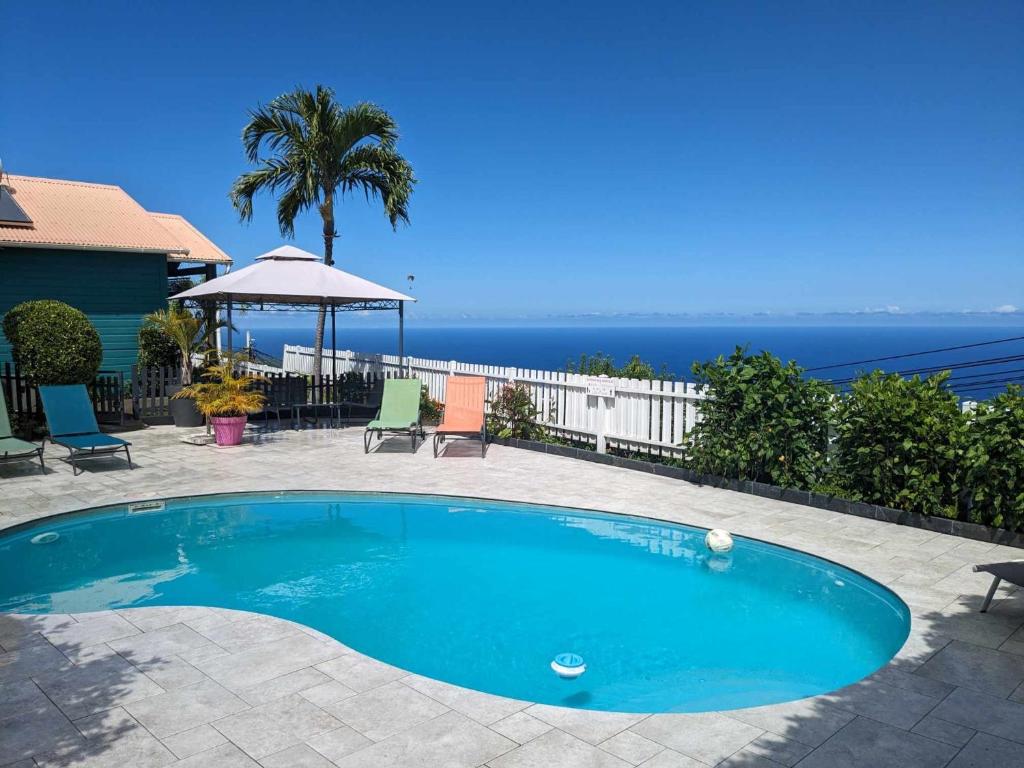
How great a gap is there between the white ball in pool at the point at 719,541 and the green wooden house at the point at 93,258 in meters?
15.7

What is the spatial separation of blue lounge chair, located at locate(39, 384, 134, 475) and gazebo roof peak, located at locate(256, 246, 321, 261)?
12.5 feet

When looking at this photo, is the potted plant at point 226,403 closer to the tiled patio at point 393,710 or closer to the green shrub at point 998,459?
the tiled patio at point 393,710

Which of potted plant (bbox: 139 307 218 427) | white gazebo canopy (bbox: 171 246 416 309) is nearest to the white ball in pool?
white gazebo canopy (bbox: 171 246 416 309)

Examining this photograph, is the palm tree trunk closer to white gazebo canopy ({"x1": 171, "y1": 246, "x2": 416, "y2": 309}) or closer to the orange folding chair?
white gazebo canopy ({"x1": 171, "y1": 246, "x2": 416, "y2": 309})

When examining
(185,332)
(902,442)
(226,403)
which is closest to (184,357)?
(185,332)

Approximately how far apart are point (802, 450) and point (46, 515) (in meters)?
7.93

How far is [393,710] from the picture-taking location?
3.36m

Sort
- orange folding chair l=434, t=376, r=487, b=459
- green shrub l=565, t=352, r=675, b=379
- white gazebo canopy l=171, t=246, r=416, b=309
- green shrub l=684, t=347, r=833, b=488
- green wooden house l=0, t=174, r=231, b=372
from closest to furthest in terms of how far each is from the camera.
A: 1. green shrub l=684, t=347, r=833, b=488
2. orange folding chair l=434, t=376, r=487, b=459
3. green shrub l=565, t=352, r=675, b=379
4. white gazebo canopy l=171, t=246, r=416, b=309
5. green wooden house l=0, t=174, r=231, b=372

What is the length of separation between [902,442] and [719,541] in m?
2.15

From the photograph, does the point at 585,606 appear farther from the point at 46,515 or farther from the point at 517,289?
the point at 517,289

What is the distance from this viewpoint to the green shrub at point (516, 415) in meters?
11.2

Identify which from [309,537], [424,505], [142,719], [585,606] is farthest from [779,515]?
[142,719]

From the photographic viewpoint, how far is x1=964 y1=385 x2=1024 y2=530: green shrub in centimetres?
601

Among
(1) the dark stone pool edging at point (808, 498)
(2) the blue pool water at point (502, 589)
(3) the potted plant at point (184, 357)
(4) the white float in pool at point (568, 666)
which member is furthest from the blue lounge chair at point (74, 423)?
(4) the white float in pool at point (568, 666)
